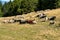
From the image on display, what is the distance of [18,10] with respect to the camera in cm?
10288

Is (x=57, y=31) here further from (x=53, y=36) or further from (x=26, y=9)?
(x=26, y=9)

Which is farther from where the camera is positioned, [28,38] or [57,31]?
[57,31]

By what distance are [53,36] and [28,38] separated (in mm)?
4195

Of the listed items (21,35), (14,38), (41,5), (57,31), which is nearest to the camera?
(14,38)

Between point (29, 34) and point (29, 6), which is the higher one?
point (29, 34)

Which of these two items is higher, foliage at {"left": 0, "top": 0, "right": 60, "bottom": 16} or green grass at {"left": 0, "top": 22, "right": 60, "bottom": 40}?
green grass at {"left": 0, "top": 22, "right": 60, "bottom": 40}

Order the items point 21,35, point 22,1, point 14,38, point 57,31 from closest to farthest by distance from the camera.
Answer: point 14,38, point 21,35, point 57,31, point 22,1

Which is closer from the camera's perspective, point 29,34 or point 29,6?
point 29,34

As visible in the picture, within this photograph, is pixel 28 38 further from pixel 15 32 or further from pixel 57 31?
pixel 57 31

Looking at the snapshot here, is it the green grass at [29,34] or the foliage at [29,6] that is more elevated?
the green grass at [29,34]

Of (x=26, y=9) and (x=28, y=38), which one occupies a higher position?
(x=28, y=38)

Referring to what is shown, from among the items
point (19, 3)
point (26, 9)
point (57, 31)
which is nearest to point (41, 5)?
point (26, 9)

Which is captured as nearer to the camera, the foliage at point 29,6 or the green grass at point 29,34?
the green grass at point 29,34

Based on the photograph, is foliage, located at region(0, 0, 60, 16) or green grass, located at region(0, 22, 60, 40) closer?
green grass, located at region(0, 22, 60, 40)
